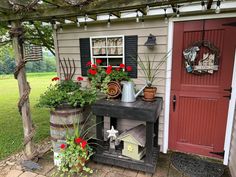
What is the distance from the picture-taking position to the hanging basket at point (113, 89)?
246 cm

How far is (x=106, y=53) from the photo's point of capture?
283 centimetres

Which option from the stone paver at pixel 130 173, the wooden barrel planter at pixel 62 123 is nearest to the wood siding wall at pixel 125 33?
the stone paver at pixel 130 173

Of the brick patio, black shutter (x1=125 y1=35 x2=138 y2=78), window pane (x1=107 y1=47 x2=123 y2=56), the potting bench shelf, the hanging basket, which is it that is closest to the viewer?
the potting bench shelf

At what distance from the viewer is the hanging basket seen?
2.46 m

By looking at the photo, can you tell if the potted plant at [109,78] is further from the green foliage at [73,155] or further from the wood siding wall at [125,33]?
the green foliage at [73,155]

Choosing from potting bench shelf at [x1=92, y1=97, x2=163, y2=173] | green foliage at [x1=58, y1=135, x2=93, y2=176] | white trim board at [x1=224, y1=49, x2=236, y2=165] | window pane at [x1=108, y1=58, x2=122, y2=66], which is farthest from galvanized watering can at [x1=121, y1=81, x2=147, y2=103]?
white trim board at [x1=224, y1=49, x2=236, y2=165]

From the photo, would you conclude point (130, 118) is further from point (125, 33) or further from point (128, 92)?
point (125, 33)

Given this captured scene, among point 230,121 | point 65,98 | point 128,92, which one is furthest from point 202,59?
point 65,98

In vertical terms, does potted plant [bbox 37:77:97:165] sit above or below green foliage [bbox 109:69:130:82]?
below

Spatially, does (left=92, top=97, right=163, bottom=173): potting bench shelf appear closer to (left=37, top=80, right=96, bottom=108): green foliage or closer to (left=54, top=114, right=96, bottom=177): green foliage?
(left=37, top=80, right=96, bottom=108): green foliage

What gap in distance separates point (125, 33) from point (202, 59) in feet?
3.92

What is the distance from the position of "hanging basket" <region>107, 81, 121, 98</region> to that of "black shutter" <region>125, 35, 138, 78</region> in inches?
15.5

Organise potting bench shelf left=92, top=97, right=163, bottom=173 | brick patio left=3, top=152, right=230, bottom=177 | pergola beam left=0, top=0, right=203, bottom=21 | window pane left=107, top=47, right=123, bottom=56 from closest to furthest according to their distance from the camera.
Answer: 1. pergola beam left=0, top=0, right=203, bottom=21
2. potting bench shelf left=92, top=97, right=163, bottom=173
3. brick patio left=3, top=152, right=230, bottom=177
4. window pane left=107, top=47, right=123, bottom=56

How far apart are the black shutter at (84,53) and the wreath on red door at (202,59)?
1574 millimetres
